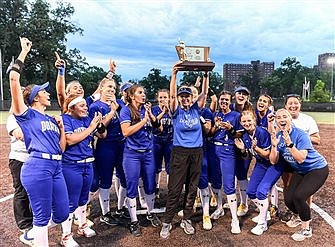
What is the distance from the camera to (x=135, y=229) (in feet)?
13.5

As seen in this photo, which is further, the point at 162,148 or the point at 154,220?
the point at 162,148

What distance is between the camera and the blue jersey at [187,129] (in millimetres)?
3992

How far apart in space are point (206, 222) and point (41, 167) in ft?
7.49

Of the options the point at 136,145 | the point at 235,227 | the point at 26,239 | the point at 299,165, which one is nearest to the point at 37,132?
the point at 136,145

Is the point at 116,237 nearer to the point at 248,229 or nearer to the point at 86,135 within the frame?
the point at 86,135

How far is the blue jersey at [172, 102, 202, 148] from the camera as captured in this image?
3992 millimetres

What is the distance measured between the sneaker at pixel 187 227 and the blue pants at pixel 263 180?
33.7 inches

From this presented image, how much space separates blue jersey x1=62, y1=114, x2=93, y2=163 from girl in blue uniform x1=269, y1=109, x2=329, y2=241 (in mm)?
2170

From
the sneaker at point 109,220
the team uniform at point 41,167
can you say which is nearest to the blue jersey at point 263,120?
the sneaker at point 109,220

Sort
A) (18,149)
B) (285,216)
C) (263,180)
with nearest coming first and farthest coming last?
(18,149)
(263,180)
(285,216)

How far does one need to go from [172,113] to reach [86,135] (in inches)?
45.3

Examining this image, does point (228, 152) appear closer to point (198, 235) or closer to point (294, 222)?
point (198, 235)

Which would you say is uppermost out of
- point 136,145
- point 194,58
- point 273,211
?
point 194,58

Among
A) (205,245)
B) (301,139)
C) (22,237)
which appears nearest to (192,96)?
(301,139)
